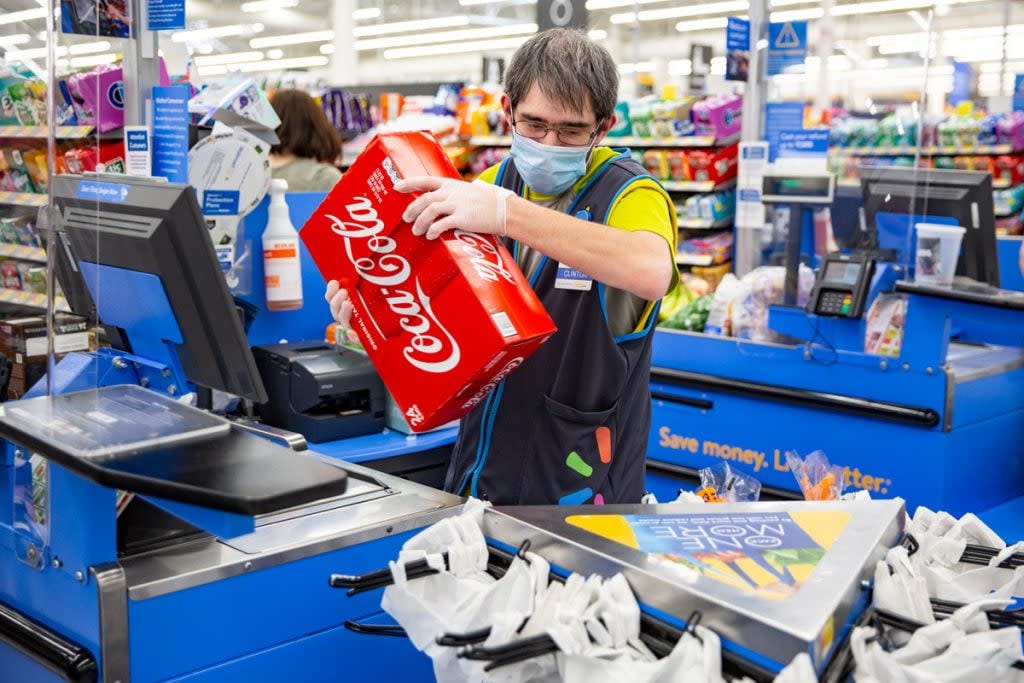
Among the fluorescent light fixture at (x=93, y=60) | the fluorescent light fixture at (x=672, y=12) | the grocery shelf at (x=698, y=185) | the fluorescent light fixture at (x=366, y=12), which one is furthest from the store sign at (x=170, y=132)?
the fluorescent light fixture at (x=366, y=12)

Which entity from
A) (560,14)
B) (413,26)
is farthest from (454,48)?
(560,14)

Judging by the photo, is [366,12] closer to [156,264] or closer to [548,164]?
[548,164]

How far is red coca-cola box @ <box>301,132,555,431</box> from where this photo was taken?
5.93ft

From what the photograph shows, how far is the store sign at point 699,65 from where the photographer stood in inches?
345

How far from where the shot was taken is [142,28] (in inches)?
117

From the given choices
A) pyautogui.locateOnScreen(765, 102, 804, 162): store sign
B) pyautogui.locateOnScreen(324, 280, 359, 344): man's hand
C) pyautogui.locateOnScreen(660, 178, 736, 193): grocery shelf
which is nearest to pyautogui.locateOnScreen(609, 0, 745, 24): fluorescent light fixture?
pyautogui.locateOnScreen(660, 178, 736, 193): grocery shelf

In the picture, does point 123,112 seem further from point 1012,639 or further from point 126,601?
point 1012,639

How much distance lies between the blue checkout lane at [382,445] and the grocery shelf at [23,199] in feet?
3.95

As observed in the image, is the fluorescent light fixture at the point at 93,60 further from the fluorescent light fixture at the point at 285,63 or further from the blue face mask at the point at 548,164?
the fluorescent light fixture at the point at 285,63

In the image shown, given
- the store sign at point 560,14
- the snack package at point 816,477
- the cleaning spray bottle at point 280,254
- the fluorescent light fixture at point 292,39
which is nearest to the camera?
the snack package at point 816,477

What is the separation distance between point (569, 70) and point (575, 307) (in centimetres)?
45

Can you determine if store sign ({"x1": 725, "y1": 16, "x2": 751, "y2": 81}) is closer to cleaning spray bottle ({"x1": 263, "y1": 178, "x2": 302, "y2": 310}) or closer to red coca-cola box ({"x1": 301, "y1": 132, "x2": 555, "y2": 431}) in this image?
cleaning spray bottle ({"x1": 263, "y1": 178, "x2": 302, "y2": 310})

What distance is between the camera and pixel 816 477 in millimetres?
2354

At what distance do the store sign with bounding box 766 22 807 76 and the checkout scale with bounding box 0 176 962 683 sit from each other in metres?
4.75
